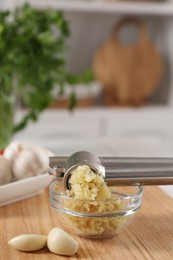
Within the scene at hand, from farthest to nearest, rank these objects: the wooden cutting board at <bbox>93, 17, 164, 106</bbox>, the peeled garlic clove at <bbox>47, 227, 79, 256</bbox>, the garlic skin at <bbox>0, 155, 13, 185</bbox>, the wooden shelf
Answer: the wooden cutting board at <bbox>93, 17, 164, 106</bbox> < the wooden shelf < the garlic skin at <bbox>0, 155, 13, 185</bbox> < the peeled garlic clove at <bbox>47, 227, 79, 256</bbox>

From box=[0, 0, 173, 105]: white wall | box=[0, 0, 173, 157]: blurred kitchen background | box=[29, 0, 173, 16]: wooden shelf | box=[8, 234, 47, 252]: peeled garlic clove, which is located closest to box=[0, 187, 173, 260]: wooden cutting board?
box=[8, 234, 47, 252]: peeled garlic clove

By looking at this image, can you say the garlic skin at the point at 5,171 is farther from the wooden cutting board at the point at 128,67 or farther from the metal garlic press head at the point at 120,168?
the wooden cutting board at the point at 128,67

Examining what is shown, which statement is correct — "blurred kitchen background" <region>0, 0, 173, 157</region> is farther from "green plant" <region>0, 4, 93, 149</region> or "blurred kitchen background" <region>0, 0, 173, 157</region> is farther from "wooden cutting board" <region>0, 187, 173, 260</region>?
"wooden cutting board" <region>0, 187, 173, 260</region>

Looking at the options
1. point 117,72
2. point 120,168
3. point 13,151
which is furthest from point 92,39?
point 120,168

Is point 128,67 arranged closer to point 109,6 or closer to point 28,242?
point 109,6

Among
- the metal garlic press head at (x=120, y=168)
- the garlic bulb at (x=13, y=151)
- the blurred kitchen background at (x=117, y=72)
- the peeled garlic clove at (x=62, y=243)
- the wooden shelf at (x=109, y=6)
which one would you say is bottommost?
the blurred kitchen background at (x=117, y=72)

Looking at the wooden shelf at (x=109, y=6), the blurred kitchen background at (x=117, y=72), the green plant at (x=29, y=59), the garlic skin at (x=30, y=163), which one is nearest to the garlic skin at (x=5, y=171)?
the garlic skin at (x=30, y=163)
